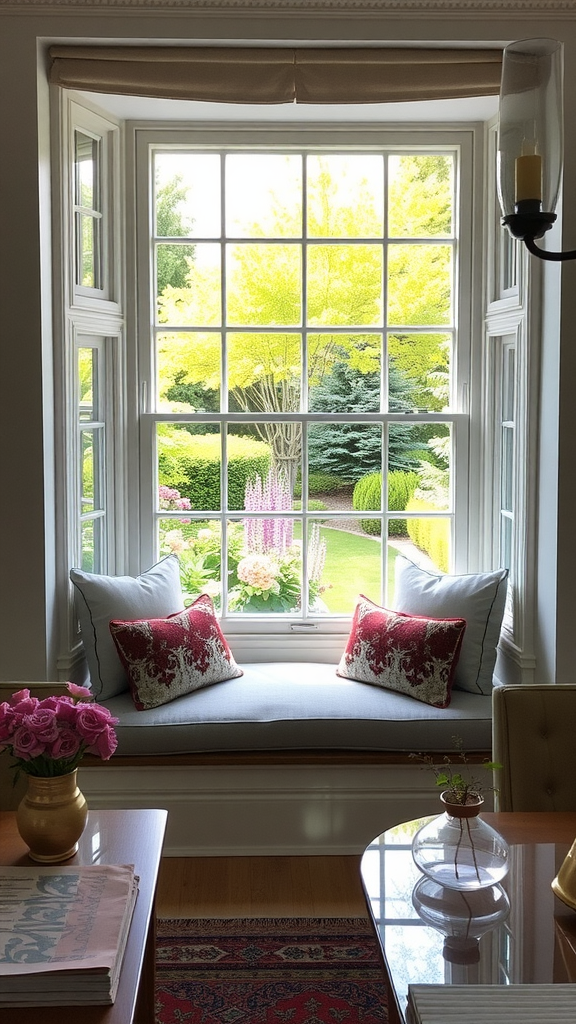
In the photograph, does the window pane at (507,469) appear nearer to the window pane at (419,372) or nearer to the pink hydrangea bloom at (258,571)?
the window pane at (419,372)

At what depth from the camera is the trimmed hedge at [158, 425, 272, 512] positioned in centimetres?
417

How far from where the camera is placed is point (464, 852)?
5.56 feet

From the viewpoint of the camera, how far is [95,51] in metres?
3.53

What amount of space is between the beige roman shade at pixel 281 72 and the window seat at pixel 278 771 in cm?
223

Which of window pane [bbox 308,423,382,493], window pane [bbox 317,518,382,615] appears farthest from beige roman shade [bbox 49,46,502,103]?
window pane [bbox 317,518,382,615]

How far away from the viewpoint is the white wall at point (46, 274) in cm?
343

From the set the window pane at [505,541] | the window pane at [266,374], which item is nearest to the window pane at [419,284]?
the window pane at [266,374]

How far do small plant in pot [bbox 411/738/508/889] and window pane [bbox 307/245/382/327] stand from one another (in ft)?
9.00

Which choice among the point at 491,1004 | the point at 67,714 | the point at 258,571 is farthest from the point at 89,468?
the point at 491,1004

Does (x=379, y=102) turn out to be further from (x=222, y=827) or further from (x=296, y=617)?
(x=222, y=827)

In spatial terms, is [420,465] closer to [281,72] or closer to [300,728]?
[300,728]

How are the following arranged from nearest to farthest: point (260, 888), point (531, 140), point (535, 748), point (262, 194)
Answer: point (531, 140), point (535, 748), point (260, 888), point (262, 194)

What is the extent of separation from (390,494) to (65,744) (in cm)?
251

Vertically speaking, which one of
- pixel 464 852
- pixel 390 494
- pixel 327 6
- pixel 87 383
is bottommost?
pixel 464 852
